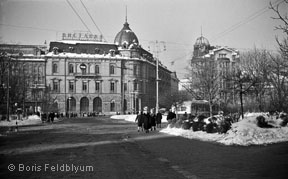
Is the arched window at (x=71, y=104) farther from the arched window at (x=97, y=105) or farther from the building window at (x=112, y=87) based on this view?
the building window at (x=112, y=87)

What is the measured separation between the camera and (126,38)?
98812mm

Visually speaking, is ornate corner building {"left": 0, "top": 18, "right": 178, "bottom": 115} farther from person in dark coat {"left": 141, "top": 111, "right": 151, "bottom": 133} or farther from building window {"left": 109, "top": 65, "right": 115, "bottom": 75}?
person in dark coat {"left": 141, "top": 111, "right": 151, "bottom": 133}

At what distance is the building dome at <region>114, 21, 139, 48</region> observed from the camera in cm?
9769

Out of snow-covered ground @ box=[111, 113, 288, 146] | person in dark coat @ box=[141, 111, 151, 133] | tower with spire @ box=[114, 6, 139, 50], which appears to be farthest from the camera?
tower with spire @ box=[114, 6, 139, 50]

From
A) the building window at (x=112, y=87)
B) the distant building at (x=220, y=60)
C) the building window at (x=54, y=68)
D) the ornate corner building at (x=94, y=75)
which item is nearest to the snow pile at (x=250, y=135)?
the distant building at (x=220, y=60)

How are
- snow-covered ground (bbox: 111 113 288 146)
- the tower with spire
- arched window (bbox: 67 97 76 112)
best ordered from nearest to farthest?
snow-covered ground (bbox: 111 113 288 146) → arched window (bbox: 67 97 76 112) → the tower with spire

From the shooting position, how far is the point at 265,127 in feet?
64.3

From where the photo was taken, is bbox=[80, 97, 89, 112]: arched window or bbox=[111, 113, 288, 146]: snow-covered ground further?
bbox=[80, 97, 89, 112]: arched window

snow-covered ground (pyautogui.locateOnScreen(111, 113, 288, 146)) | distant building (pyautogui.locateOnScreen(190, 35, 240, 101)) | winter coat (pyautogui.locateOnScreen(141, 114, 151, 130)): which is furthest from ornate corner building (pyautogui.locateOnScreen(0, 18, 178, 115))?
snow-covered ground (pyautogui.locateOnScreen(111, 113, 288, 146))

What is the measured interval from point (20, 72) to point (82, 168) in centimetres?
5133

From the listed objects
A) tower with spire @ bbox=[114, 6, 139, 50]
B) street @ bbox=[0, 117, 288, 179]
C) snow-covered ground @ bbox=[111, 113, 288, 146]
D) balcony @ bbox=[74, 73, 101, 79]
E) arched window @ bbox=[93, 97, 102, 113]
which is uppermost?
tower with spire @ bbox=[114, 6, 139, 50]

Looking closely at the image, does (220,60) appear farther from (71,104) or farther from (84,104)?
(71,104)

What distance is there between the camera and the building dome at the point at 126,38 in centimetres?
9769

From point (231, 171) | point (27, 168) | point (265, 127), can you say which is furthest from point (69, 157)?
point (265, 127)
